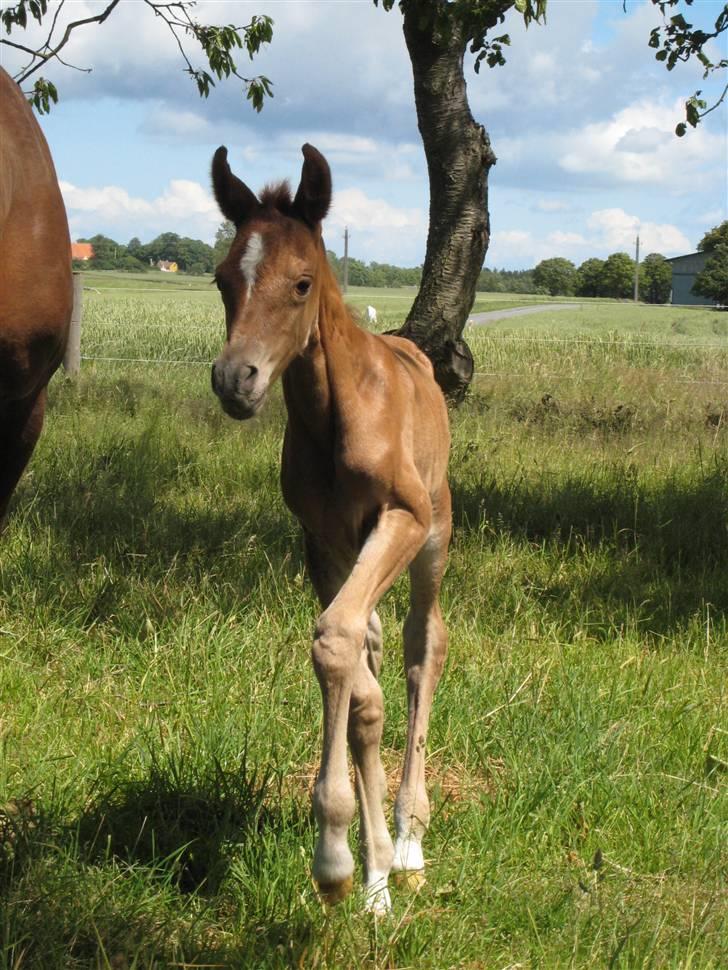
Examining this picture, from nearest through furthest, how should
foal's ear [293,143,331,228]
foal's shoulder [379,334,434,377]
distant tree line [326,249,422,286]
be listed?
foal's ear [293,143,331,228] → foal's shoulder [379,334,434,377] → distant tree line [326,249,422,286]

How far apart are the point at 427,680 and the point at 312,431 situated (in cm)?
97

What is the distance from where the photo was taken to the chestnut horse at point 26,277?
2525 millimetres

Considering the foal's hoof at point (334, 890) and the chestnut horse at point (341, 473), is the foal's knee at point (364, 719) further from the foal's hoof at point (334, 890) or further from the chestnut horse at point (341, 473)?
the foal's hoof at point (334, 890)

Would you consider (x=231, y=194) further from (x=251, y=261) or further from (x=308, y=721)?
(x=308, y=721)

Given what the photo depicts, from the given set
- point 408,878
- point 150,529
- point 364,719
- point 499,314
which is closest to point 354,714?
point 364,719

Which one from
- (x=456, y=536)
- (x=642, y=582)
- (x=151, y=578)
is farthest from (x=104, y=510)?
(x=642, y=582)

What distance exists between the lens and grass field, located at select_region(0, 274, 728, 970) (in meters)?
2.71

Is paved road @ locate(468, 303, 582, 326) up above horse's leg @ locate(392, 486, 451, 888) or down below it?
above

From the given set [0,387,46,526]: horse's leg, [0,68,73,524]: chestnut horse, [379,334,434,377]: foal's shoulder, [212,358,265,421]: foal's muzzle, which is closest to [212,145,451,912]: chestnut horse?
[212,358,265,421]: foal's muzzle

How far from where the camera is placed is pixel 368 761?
303cm

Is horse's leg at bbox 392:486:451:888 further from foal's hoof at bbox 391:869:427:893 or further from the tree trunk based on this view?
the tree trunk

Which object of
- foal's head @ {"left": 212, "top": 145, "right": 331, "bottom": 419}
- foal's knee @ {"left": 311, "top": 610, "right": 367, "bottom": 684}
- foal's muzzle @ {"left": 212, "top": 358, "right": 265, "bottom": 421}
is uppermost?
foal's head @ {"left": 212, "top": 145, "right": 331, "bottom": 419}

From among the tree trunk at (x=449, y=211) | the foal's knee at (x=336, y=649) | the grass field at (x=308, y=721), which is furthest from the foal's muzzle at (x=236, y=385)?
the tree trunk at (x=449, y=211)

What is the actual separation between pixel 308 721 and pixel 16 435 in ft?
5.41
